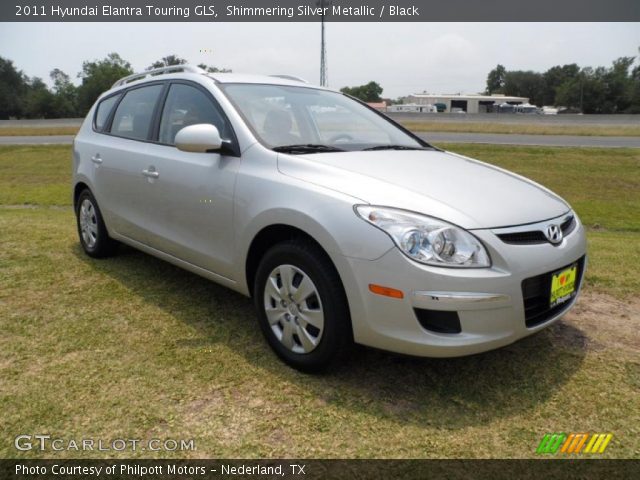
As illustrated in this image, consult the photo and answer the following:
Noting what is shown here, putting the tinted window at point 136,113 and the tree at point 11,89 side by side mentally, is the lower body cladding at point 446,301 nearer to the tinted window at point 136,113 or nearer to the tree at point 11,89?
the tinted window at point 136,113

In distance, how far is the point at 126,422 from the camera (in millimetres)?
2395

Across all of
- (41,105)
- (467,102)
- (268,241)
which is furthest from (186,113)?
(467,102)

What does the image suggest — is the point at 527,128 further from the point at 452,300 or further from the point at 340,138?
the point at 452,300

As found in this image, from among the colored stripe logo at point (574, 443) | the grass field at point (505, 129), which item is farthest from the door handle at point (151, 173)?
the grass field at point (505, 129)

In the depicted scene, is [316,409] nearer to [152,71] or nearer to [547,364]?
[547,364]

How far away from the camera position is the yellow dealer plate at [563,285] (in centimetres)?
263

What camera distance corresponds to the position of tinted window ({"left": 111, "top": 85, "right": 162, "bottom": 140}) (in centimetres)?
403

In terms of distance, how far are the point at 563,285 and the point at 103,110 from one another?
4.24 m

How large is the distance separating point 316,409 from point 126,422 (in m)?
0.89

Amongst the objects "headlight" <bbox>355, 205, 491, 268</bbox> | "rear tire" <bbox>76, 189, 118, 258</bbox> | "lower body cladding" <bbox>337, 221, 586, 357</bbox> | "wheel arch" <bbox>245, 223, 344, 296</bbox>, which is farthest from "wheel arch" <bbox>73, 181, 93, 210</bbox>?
"headlight" <bbox>355, 205, 491, 268</bbox>

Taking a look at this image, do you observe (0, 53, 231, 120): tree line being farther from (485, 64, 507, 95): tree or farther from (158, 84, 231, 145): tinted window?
(485, 64, 507, 95): tree

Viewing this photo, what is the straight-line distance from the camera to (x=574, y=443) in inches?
88.8

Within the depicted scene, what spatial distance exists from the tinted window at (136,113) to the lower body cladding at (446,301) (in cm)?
238

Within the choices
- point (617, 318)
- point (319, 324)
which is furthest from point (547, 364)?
point (319, 324)
